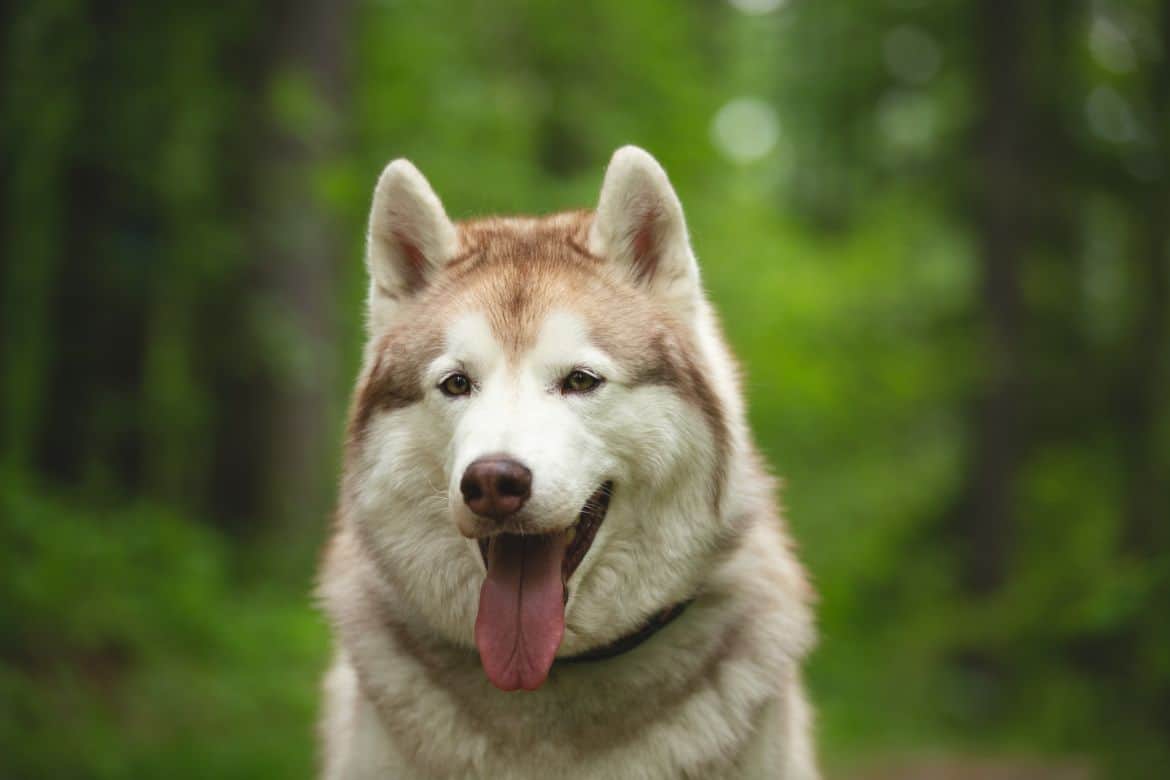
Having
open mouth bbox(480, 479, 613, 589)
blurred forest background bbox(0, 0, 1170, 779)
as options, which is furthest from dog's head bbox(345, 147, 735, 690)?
blurred forest background bbox(0, 0, 1170, 779)

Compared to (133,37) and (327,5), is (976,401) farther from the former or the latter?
(133,37)

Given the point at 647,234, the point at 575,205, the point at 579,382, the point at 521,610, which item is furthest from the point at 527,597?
the point at 575,205

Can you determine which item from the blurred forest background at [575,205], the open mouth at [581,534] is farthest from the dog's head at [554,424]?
the blurred forest background at [575,205]

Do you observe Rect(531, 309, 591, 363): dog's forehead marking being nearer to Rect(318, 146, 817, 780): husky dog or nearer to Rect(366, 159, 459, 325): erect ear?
Rect(318, 146, 817, 780): husky dog

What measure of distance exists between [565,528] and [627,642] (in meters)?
0.40

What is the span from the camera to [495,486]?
2.66m

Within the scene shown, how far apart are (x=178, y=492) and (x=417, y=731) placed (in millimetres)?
7068

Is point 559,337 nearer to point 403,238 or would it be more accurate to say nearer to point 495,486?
point 495,486

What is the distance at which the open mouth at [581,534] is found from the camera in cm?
297

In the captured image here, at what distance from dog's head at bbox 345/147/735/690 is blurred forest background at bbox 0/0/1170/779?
103 inches

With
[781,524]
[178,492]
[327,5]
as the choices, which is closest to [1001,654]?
[781,524]

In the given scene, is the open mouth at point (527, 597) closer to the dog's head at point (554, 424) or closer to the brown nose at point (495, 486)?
the dog's head at point (554, 424)

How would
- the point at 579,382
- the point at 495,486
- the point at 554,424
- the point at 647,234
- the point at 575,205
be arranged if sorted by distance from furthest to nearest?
1. the point at 575,205
2. the point at 647,234
3. the point at 579,382
4. the point at 554,424
5. the point at 495,486

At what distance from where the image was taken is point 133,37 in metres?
7.91
